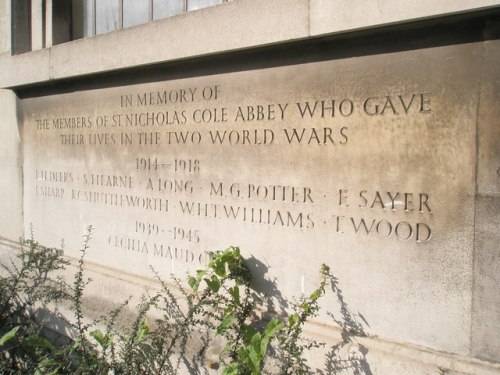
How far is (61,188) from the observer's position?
4906 millimetres

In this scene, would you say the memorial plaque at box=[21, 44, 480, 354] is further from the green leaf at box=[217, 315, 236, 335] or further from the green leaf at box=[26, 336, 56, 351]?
the green leaf at box=[26, 336, 56, 351]

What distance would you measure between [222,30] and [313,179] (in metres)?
1.31

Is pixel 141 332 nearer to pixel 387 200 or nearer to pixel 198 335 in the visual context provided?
pixel 198 335

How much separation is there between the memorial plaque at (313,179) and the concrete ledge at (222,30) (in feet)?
0.85

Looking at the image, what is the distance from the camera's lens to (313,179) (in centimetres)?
307

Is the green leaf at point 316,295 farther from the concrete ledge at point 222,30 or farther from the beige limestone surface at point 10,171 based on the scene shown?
the beige limestone surface at point 10,171

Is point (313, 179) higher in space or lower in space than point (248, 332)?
higher

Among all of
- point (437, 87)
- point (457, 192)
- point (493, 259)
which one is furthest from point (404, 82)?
point (493, 259)

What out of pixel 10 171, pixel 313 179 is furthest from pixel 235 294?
pixel 10 171

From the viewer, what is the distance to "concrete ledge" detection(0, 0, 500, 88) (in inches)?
101

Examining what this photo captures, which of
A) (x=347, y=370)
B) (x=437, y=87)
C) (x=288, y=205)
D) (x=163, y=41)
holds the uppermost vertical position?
(x=163, y=41)

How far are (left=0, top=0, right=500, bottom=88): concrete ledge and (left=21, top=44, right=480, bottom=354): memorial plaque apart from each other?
0.26 metres

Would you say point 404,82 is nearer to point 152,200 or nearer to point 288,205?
point 288,205

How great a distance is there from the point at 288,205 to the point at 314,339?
93 cm
